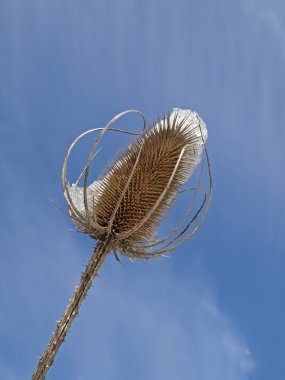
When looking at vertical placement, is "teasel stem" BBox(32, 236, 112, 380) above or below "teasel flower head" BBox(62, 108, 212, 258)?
below

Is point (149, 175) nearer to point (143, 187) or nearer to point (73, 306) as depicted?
point (143, 187)

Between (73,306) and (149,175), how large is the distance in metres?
2.22

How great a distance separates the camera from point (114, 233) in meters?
7.57

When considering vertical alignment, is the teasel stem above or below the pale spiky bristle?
below

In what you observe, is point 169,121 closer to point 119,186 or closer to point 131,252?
point 119,186

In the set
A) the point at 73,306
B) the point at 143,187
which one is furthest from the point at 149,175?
the point at 73,306

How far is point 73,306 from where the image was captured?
6.58m

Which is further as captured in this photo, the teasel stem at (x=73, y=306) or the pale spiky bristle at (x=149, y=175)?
the pale spiky bristle at (x=149, y=175)

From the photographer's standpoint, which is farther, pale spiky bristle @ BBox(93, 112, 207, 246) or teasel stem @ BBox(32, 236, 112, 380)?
pale spiky bristle @ BBox(93, 112, 207, 246)

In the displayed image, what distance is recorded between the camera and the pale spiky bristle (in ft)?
25.0

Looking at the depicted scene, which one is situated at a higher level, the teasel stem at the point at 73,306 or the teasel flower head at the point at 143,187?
the teasel flower head at the point at 143,187

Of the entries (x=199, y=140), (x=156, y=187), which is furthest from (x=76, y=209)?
(x=199, y=140)

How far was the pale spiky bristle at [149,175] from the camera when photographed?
7.61 meters

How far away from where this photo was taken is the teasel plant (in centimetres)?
748
